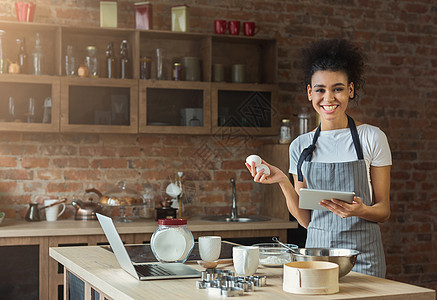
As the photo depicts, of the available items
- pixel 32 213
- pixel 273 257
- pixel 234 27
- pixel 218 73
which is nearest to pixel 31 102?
pixel 32 213

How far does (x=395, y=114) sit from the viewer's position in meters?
5.40

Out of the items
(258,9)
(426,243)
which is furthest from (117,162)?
(426,243)

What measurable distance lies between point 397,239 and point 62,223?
2.93 metres

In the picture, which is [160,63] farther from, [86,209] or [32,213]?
[32,213]

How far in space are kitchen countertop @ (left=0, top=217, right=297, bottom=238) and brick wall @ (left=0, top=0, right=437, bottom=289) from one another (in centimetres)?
41

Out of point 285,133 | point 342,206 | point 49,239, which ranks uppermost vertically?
point 285,133

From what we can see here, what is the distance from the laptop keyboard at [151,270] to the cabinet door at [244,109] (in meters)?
2.40

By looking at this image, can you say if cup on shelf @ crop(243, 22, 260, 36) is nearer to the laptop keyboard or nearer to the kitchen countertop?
the kitchen countertop

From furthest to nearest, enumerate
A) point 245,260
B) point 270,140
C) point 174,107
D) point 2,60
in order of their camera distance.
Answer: point 270,140 < point 174,107 < point 2,60 < point 245,260

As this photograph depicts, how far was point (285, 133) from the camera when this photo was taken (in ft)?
15.8

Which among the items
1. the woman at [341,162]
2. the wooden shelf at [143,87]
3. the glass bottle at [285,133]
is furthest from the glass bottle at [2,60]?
the woman at [341,162]

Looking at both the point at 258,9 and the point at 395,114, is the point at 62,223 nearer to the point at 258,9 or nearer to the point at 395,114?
the point at 258,9

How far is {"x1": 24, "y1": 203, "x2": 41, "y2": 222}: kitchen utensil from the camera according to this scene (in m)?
4.32

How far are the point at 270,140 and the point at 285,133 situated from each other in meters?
0.31
